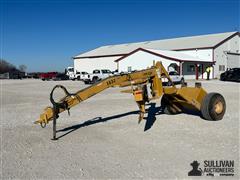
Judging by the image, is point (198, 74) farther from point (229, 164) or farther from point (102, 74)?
point (229, 164)

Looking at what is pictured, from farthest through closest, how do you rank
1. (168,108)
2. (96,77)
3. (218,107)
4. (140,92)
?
(96,77) < (168,108) < (218,107) < (140,92)

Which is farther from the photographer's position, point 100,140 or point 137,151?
point 100,140

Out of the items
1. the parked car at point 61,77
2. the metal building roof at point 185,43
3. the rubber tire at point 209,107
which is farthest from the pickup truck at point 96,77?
the rubber tire at point 209,107

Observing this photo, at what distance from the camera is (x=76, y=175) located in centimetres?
514

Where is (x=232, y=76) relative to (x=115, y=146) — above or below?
above

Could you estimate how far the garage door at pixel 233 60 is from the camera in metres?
47.3

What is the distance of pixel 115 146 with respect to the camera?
22.5 ft

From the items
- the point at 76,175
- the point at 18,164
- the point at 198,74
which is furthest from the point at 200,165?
the point at 198,74

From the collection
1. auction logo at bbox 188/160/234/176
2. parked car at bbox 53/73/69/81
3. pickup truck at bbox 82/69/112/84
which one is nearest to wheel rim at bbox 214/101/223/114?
auction logo at bbox 188/160/234/176

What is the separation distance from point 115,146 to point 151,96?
6.61ft

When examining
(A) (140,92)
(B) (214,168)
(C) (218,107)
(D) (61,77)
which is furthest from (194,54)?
(B) (214,168)

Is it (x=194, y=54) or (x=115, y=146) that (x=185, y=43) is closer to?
(x=194, y=54)

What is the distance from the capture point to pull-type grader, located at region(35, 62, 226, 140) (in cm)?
773

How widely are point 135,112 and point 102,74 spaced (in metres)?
23.7
